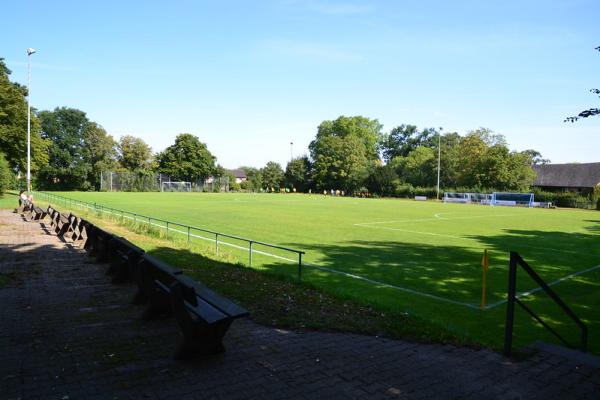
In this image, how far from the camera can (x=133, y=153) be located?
89.6 m

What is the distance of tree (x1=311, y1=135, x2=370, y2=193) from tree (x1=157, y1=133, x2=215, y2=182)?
24.6 meters

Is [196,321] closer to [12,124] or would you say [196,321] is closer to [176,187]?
[12,124]

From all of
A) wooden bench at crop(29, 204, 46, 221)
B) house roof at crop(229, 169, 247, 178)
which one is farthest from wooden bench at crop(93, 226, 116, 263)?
house roof at crop(229, 169, 247, 178)

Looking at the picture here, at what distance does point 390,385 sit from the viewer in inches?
167

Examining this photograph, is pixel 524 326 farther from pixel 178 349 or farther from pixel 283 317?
pixel 178 349

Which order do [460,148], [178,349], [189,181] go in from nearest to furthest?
[178,349] < [460,148] < [189,181]

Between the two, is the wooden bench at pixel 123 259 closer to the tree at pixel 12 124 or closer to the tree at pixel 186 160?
the tree at pixel 12 124

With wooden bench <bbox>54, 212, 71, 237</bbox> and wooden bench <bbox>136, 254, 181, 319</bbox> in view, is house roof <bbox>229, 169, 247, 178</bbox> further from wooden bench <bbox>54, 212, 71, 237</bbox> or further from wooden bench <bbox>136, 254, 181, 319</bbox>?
wooden bench <bbox>136, 254, 181, 319</bbox>

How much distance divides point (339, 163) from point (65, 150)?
56.9 meters

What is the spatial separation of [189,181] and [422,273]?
83.1 meters

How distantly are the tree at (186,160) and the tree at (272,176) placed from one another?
15.0 m

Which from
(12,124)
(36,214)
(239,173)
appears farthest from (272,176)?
(36,214)

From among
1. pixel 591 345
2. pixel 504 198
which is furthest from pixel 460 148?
pixel 591 345

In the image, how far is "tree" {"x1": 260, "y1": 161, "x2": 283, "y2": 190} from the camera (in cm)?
10206
